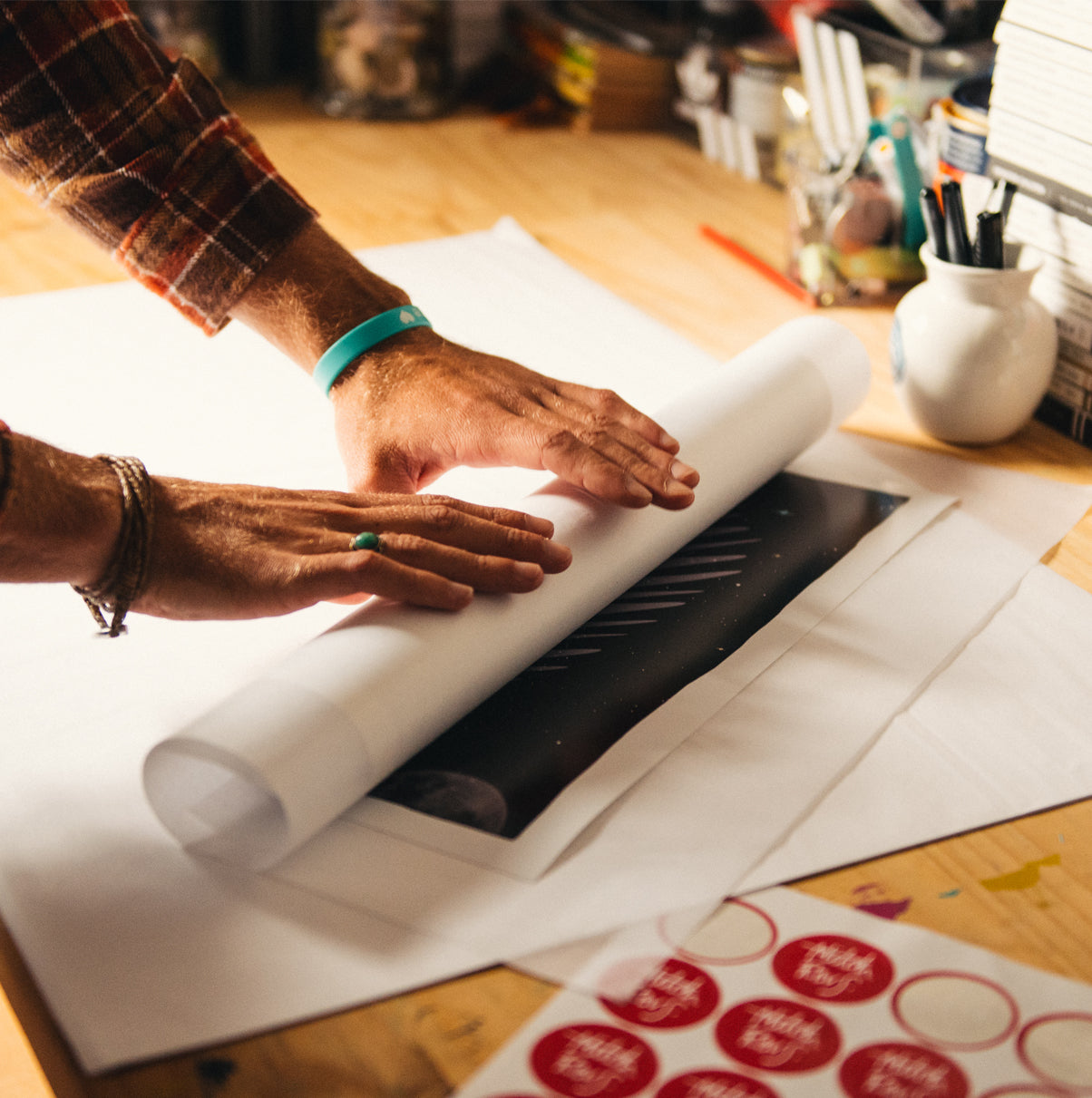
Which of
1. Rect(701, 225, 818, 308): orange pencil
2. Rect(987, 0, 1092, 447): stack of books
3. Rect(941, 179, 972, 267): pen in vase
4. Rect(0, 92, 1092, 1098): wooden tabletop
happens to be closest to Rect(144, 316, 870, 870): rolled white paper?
Rect(0, 92, 1092, 1098): wooden tabletop

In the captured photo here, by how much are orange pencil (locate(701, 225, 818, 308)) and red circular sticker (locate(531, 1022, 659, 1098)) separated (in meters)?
1.03

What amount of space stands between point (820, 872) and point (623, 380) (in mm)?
667

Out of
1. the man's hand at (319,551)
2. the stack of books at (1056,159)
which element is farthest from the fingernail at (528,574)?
the stack of books at (1056,159)

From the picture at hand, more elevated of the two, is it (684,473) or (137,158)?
(137,158)

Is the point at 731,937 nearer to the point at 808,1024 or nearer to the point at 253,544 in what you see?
the point at 808,1024

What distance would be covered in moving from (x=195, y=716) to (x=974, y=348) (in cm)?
71

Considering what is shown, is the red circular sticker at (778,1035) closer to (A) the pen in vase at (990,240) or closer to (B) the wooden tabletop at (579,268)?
(B) the wooden tabletop at (579,268)

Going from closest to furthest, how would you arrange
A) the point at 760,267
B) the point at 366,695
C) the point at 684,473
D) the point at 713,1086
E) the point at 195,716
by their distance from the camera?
1. the point at 713,1086
2. the point at 366,695
3. the point at 195,716
4. the point at 684,473
5. the point at 760,267

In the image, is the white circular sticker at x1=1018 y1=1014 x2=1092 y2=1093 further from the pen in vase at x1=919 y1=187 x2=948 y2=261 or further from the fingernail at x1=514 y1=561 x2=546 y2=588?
the pen in vase at x1=919 y1=187 x2=948 y2=261

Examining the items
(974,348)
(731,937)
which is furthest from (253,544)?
(974,348)

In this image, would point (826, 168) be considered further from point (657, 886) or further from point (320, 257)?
point (657, 886)

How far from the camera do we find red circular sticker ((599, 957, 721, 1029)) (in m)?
0.53

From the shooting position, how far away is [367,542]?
0.72 m

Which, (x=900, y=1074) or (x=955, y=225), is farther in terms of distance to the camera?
(x=955, y=225)
